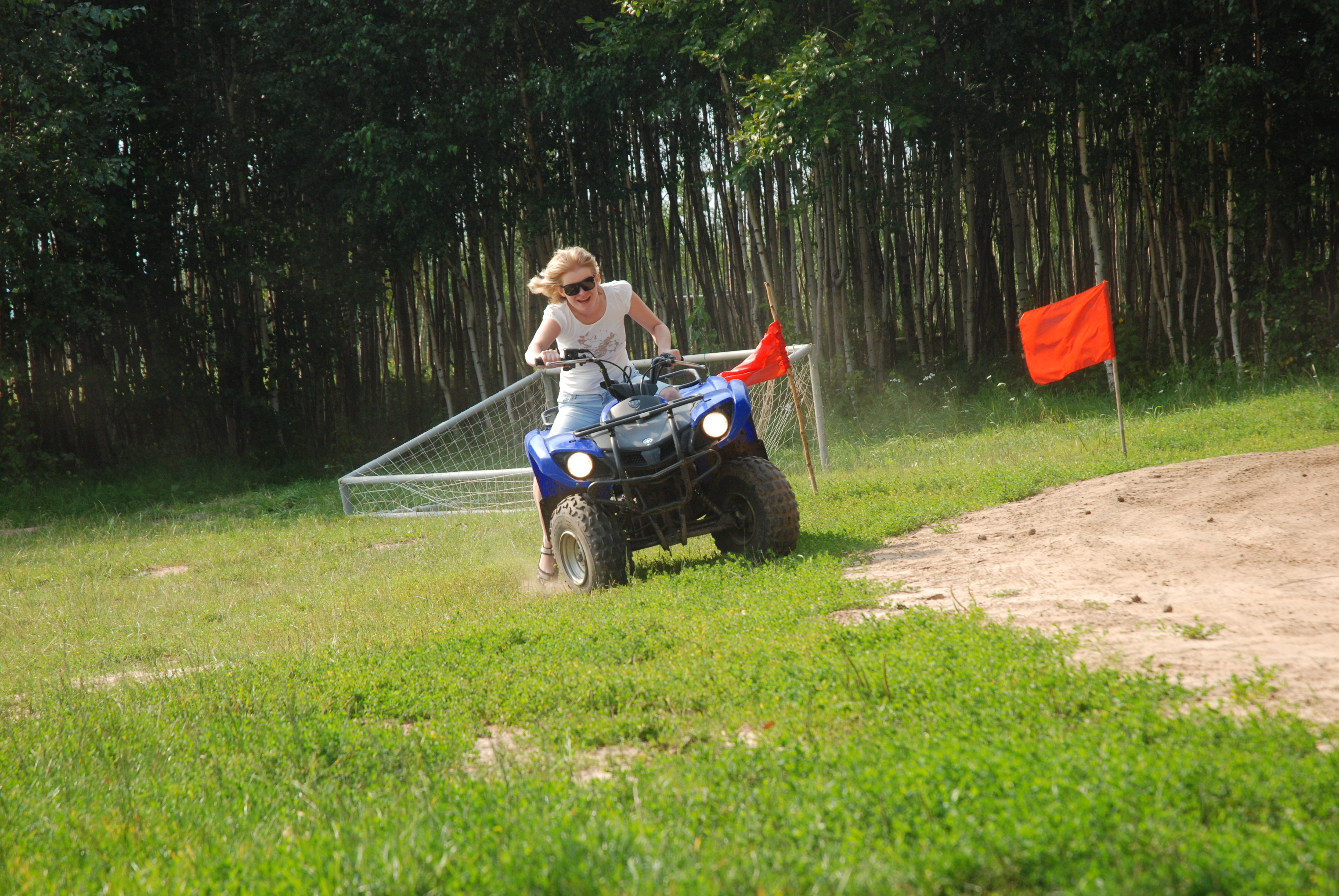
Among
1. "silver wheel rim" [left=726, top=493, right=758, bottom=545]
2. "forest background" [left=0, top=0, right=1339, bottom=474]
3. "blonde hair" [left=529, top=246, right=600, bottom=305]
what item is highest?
"forest background" [left=0, top=0, right=1339, bottom=474]

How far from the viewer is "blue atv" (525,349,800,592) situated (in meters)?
5.29

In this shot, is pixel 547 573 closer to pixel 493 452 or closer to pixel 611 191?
pixel 493 452

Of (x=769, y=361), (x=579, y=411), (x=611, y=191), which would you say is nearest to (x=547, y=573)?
(x=579, y=411)

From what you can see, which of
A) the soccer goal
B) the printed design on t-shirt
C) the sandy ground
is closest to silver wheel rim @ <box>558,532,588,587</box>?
the printed design on t-shirt

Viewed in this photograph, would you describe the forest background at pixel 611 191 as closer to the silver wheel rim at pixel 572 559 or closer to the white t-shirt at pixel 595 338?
the white t-shirt at pixel 595 338

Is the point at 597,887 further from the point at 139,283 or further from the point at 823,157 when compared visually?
the point at 139,283

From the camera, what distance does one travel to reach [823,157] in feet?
45.1

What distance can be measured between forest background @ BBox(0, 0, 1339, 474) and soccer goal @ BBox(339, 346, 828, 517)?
3.08 meters

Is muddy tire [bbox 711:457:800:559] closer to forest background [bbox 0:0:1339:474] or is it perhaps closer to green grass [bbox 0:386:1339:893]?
green grass [bbox 0:386:1339:893]

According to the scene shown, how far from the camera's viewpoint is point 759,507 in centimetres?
538

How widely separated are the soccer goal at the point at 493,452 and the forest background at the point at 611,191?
308cm

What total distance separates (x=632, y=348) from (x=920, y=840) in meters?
15.3

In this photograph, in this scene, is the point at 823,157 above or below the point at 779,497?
above

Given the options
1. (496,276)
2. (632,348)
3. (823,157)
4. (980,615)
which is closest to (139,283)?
(496,276)
